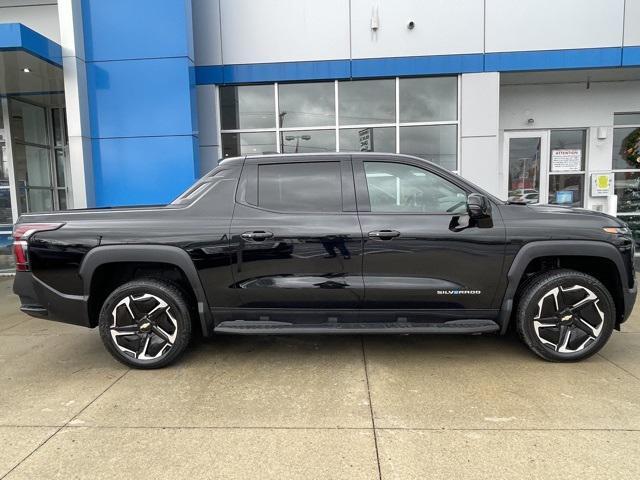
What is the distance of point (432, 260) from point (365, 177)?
0.92 m

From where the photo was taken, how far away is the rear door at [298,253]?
3793 millimetres

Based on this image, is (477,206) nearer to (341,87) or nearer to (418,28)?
(341,87)

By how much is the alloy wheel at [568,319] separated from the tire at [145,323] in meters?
3.04

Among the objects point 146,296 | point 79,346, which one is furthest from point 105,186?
point 146,296

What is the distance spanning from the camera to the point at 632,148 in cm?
941

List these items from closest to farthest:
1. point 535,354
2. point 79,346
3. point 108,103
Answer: point 535,354 → point 79,346 → point 108,103

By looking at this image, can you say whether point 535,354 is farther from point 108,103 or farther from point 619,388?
point 108,103

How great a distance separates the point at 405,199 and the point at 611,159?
25.3ft

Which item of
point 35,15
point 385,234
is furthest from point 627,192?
point 35,15

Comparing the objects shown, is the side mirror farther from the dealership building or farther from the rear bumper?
the dealership building

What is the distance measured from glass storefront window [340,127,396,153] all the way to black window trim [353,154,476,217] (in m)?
5.13

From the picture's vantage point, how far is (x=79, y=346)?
479 centimetres

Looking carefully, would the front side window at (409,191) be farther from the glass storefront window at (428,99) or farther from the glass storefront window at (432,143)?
the glass storefront window at (428,99)

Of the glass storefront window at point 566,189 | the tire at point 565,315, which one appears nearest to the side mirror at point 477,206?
the tire at point 565,315
